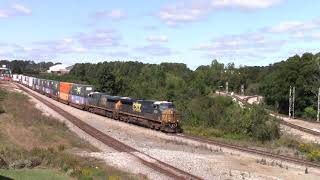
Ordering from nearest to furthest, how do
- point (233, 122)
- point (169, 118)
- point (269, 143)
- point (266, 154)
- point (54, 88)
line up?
point (266, 154) < point (269, 143) < point (169, 118) < point (233, 122) < point (54, 88)

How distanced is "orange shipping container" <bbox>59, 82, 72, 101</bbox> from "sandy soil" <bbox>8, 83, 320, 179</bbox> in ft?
141

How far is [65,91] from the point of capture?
8888cm

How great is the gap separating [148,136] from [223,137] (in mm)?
7929

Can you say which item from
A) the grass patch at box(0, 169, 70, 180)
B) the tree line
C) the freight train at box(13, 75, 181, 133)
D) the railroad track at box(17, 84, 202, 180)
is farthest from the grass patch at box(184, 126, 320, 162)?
the grass patch at box(0, 169, 70, 180)

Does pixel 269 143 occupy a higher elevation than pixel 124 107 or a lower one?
lower

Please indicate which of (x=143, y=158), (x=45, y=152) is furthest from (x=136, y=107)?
(x=45, y=152)

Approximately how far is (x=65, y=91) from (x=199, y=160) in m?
60.8

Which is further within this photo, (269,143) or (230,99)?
(230,99)

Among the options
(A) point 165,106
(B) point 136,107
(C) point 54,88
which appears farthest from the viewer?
(C) point 54,88

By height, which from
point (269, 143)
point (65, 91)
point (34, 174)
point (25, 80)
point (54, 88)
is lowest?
point (269, 143)

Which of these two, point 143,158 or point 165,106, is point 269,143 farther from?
point 143,158

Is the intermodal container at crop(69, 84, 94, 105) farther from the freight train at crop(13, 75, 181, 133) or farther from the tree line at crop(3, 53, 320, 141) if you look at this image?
the tree line at crop(3, 53, 320, 141)

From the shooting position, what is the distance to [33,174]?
24.7 m

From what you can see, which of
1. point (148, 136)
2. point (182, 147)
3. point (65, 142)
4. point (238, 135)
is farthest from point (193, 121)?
point (65, 142)
